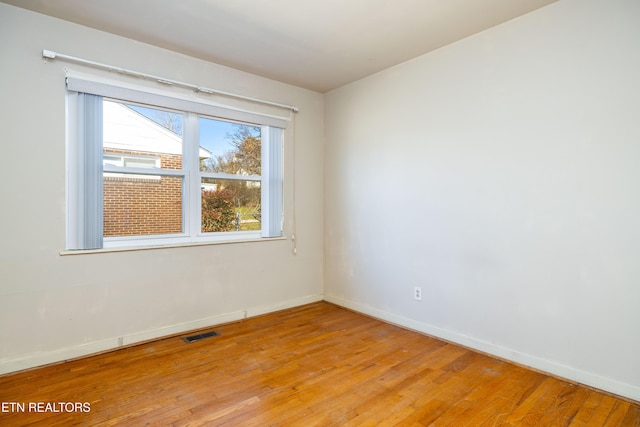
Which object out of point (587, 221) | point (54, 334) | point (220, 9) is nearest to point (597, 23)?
point (587, 221)

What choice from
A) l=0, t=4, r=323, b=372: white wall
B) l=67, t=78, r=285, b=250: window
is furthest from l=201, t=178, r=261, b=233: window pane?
l=0, t=4, r=323, b=372: white wall

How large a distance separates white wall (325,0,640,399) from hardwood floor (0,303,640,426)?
0.32 metres

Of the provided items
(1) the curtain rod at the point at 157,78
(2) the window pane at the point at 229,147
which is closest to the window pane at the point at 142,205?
(2) the window pane at the point at 229,147

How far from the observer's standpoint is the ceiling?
250 cm

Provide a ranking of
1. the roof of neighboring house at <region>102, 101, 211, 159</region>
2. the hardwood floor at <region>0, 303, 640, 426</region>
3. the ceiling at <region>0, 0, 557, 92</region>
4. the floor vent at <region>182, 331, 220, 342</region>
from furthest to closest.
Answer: the floor vent at <region>182, 331, 220, 342</region> < the roof of neighboring house at <region>102, 101, 211, 159</region> < the ceiling at <region>0, 0, 557, 92</region> < the hardwood floor at <region>0, 303, 640, 426</region>

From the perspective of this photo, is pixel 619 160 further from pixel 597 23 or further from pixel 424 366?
pixel 424 366

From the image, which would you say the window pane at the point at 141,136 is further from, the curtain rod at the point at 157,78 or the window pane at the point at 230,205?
the window pane at the point at 230,205

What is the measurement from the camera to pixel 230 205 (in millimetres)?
3814

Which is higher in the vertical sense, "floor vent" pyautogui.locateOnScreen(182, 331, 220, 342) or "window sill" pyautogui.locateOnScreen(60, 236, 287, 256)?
"window sill" pyautogui.locateOnScreen(60, 236, 287, 256)

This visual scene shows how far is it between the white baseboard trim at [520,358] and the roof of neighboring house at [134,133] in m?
2.72

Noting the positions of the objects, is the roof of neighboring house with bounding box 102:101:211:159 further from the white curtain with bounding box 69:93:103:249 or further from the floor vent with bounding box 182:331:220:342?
the floor vent with bounding box 182:331:220:342

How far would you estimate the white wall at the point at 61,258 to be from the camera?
101 inches

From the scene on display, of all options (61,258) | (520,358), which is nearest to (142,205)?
(61,258)

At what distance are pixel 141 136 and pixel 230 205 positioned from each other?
1.10 metres
